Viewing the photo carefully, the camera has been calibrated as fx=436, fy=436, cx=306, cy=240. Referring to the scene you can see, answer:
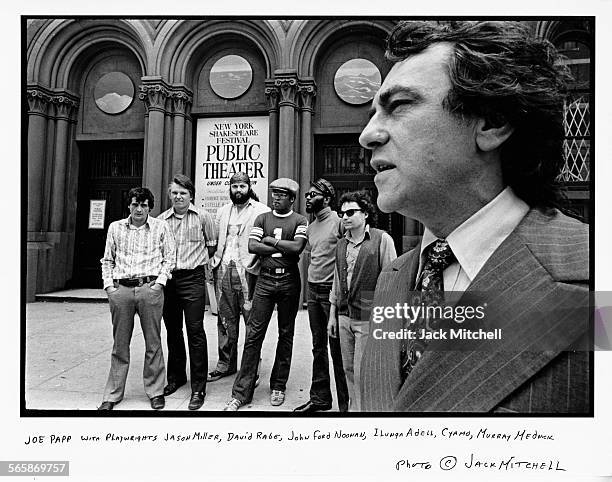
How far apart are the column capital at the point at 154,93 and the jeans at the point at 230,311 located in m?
1.18

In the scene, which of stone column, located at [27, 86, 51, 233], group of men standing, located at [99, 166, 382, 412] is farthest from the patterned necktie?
stone column, located at [27, 86, 51, 233]

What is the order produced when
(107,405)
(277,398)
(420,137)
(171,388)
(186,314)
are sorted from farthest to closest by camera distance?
(186,314) < (171,388) < (277,398) < (107,405) < (420,137)

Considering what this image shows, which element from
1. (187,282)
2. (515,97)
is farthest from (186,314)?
(515,97)

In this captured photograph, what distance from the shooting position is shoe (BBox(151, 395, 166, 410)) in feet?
8.36

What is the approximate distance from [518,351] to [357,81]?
1.91 meters

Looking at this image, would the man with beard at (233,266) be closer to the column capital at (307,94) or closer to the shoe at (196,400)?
the shoe at (196,400)

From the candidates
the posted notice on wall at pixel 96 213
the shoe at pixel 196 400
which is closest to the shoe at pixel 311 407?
the shoe at pixel 196 400

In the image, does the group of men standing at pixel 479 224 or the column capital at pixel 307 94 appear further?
the column capital at pixel 307 94

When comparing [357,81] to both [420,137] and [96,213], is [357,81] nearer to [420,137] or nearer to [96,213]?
[420,137]

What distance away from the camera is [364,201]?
8.58 ft

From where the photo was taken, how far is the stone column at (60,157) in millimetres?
2775

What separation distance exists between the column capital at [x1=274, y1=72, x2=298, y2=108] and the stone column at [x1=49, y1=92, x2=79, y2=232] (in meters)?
1.39

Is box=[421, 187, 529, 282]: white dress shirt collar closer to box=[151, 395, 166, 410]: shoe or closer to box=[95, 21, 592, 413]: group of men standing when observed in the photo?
box=[95, 21, 592, 413]: group of men standing
